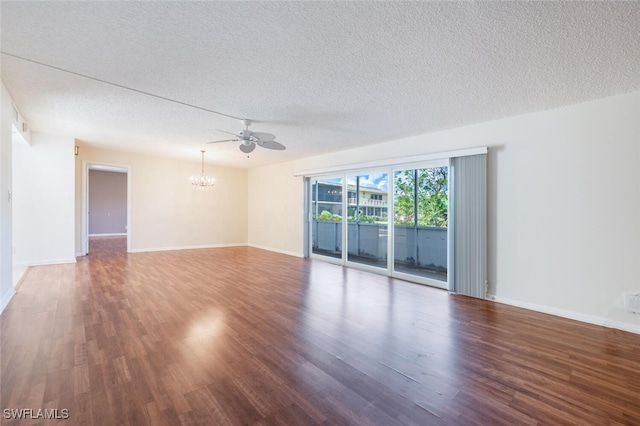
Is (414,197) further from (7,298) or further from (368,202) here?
(7,298)

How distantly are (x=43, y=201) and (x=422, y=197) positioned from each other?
746 centimetres

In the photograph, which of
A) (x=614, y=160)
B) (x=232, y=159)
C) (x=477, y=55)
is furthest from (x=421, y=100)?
(x=232, y=159)

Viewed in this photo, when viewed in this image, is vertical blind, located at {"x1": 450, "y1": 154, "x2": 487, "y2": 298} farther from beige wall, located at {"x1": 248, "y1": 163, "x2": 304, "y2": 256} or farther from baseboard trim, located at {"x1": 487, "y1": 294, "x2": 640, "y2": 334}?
beige wall, located at {"x1": 248, "y1": 163, "x2": 304, "y2": 256}

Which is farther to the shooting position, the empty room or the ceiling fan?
the ceiling fan

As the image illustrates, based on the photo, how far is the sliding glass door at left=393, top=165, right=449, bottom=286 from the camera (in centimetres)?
466

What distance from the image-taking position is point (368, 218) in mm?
5836

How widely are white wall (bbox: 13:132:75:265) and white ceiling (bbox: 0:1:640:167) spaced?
6.29ft

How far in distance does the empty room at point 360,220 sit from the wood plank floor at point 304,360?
2cm

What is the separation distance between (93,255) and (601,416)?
30.2 feet

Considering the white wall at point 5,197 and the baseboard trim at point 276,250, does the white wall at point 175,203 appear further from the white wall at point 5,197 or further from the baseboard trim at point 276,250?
the white wall at point 5,197

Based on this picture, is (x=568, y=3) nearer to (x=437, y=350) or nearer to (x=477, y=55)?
(x=477, y=55)

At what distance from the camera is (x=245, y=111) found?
149 inches

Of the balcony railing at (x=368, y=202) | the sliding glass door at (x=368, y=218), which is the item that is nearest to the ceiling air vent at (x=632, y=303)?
the sliding glass door at (x=368, y=218)

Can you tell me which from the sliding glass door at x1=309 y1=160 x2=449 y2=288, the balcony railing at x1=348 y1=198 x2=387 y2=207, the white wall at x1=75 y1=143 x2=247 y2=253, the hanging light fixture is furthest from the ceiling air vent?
the hanging light fixture
